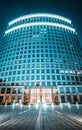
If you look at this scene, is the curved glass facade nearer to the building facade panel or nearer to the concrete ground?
the building facade panel

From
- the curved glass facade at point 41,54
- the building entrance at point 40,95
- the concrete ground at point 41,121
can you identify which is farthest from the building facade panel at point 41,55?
the concrete ground at point 41,121

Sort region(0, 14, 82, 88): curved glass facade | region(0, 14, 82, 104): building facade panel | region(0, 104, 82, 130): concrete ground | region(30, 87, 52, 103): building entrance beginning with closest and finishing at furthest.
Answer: region(0, 104, 82, 130): concrete ground, region(30, 87, 52, 103): building entrance, region(0, 14, 82, 104): building facade panel, region(0, 14, 82, 88): curved glass facade

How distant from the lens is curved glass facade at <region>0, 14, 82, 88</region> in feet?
213

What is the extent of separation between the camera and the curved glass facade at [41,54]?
213 feet

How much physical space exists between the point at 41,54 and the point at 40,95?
Answer: 27837 mm

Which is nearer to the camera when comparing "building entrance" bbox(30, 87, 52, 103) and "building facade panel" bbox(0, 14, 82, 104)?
"building entrance" bbox(30, 87, 52, 103)

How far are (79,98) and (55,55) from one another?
31.7 meters

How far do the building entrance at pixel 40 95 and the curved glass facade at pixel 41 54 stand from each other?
3669 millimetres

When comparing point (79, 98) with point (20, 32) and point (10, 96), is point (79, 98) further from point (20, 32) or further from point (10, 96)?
point (20, 32)

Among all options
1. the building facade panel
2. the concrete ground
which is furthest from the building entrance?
the concrete ground

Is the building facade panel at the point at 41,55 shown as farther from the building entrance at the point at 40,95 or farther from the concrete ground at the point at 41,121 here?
the concrete ground at the point at 41,121

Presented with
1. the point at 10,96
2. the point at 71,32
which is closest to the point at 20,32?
the point at 71,32

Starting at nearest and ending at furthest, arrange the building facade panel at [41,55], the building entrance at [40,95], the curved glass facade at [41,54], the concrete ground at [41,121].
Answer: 1. the concrete ground at [41,121]
2. the building entrance at [40,95]
3. the building facade panel at [41,55]
4. the curved glass facade at [41,54]

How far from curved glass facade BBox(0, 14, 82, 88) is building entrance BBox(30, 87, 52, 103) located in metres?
3.67
